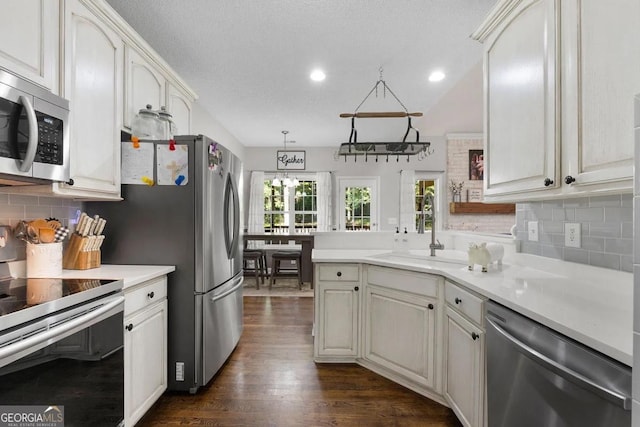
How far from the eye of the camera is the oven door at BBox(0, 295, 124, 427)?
0.98 m

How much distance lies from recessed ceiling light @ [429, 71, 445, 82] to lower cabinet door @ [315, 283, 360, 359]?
2.20 metres

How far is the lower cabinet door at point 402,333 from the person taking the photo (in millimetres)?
1917

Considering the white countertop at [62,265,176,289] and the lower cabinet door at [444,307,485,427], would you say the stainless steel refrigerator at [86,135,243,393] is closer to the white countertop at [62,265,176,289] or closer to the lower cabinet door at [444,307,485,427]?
the white countertop at [62,265,176,289]

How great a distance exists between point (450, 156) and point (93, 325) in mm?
6311

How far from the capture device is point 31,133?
1.22m

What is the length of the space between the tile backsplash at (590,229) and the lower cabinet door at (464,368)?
654mm

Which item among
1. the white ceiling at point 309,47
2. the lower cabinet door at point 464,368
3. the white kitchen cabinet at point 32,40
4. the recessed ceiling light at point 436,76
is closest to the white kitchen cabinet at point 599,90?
the lower cabinet door at point 464,368

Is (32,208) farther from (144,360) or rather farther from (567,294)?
(567,294)

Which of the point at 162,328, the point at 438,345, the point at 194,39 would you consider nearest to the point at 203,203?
the point at 162,328

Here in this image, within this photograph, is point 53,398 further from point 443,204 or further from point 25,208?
point 443,204

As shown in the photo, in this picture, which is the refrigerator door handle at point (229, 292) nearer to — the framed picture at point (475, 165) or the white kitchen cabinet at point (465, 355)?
the white kitchen cabinet at point (465, 355)

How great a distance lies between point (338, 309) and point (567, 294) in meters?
1.47

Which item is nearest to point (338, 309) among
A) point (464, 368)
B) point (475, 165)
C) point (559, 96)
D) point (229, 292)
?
point (229, 292)

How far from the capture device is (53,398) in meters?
1.11
